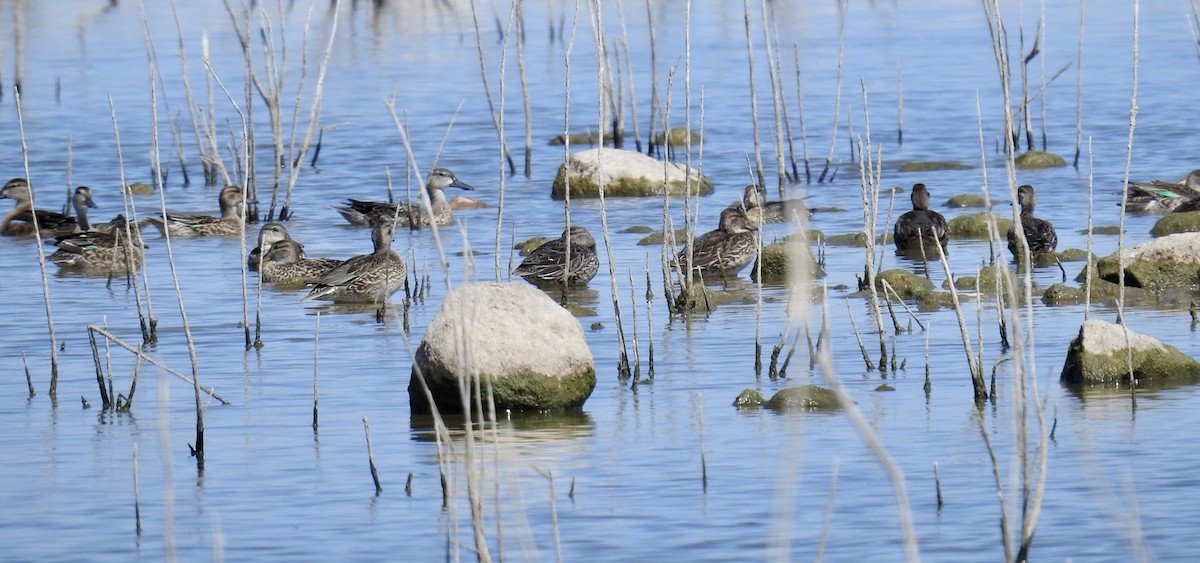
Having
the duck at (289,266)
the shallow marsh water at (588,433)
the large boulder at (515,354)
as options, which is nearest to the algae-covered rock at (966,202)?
the shallow marsh water at (588,433)

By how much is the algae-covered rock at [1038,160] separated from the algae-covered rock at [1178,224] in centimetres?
490

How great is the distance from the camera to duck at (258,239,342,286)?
49.6 feet

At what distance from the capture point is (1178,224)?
1587 cm

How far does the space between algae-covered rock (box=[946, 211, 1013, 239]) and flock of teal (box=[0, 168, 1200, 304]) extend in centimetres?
27

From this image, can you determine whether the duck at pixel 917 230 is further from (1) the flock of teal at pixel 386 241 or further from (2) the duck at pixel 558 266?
(2) the duck at pixel 558 266

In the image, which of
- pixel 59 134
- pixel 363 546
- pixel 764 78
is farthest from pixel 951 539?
pixel 764 78

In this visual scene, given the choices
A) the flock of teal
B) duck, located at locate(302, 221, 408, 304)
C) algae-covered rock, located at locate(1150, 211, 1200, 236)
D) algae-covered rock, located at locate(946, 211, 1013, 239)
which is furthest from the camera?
algae-covered rock, located at locate(946, 211, 1013, 239)

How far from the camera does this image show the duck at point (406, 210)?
18109mm

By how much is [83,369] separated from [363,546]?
4.29 metres

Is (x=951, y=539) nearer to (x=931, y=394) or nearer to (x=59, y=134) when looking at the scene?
(x=931, y=394)

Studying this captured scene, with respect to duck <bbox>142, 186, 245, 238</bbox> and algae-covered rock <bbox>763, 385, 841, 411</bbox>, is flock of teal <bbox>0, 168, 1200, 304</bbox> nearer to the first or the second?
duck <bbox>142, 186, 245, 238</bbox>

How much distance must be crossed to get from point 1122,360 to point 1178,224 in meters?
6.72

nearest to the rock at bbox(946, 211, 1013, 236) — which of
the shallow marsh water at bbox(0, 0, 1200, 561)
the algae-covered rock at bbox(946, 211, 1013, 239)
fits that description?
the algae-covered rock at bbox(946, 211, 1013, 239)

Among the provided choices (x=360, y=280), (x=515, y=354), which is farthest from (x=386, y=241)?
(x=515, y=354)
